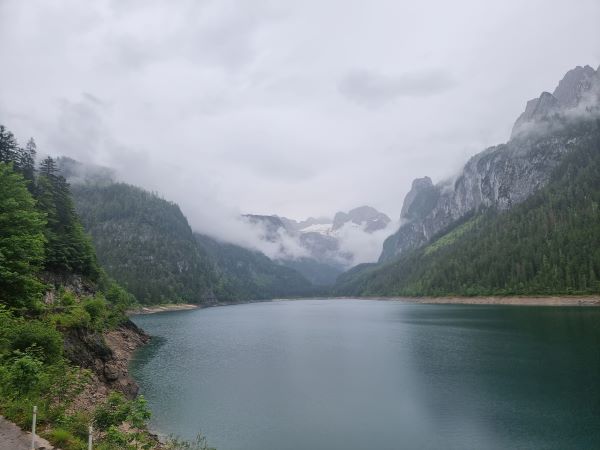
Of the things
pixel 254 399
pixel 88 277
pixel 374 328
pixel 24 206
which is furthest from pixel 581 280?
pixel 24 206

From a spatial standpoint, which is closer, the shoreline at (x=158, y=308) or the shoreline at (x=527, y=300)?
the shoreline at (x=527, y=300)

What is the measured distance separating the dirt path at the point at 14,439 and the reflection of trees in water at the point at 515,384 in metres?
21.6

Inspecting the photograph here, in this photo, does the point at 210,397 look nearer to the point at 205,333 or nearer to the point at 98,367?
the point at 98,367

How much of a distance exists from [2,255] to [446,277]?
18092 cm

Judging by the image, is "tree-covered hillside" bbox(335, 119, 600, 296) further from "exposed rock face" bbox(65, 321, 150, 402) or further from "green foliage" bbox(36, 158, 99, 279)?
"green foliage" bbox(36, 158, 99, 279)

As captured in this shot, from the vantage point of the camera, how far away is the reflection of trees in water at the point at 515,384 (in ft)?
84.6

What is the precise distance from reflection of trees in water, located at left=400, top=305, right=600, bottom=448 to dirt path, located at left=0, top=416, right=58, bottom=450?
850 inches

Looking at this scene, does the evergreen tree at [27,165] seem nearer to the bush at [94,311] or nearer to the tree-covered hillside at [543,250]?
the bush at [94,311]

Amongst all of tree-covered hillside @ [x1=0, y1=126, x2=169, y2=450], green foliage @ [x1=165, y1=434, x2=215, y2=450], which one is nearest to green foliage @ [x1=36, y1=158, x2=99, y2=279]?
tree-covered hillside @ [x1=0, y1=126, x2=169, y2=450]

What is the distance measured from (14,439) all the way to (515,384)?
1446 inches

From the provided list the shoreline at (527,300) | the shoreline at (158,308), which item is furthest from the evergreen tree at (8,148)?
the shoreline at (527,300)

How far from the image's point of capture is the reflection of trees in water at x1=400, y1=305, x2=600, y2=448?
2580 cm

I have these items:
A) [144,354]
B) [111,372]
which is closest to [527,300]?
[144,354]

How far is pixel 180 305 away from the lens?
18638cm
